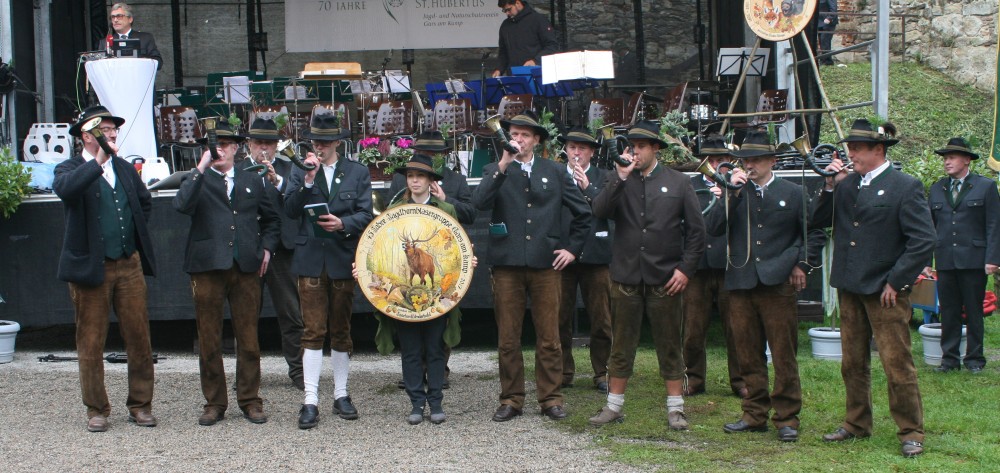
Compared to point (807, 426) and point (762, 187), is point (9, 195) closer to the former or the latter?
point (762, 187)

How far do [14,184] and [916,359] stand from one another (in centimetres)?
816

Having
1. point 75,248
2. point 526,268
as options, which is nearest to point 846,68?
point 526,268

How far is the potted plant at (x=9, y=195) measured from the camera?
9734 millimetres

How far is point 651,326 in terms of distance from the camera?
7.12 m

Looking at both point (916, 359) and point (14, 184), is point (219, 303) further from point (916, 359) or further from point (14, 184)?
point (916, 359)

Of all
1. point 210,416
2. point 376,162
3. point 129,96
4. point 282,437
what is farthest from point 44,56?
point 282,437

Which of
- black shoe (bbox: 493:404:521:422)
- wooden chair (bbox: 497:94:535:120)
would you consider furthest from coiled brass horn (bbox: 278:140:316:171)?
wooden chair (bbox: 497:94:535:120)

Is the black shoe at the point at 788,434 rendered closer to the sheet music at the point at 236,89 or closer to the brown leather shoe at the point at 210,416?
the brown leather shoe at the point at 210,416

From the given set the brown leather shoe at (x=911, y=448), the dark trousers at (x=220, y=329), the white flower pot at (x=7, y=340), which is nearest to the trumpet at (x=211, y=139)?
the dark trousers at (x=220, y=329)

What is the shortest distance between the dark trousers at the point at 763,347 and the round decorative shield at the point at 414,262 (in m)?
1.80

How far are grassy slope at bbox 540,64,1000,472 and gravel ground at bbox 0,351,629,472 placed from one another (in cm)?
33

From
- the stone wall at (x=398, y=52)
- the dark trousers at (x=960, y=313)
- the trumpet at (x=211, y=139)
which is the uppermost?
the stone wall at (x=398, y=52)

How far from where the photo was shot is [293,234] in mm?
8781

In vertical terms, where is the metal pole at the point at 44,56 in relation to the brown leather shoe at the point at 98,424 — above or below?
above
